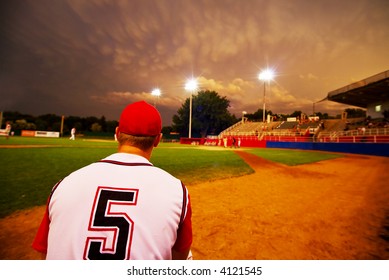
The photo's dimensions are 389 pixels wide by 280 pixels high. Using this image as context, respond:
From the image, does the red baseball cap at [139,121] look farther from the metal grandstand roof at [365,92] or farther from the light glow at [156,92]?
the light glow at [156,92]

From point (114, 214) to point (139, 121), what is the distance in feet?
2.25

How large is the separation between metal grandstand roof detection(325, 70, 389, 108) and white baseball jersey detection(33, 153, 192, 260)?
93.6 ft

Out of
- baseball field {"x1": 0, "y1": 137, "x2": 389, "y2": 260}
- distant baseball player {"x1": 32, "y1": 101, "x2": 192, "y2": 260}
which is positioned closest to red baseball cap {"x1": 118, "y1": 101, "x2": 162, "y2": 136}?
distant baseball player {"x1": 32, "y1": 101, "x2": 192, "y2": 260}

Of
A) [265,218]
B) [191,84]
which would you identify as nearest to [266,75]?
[191,84]

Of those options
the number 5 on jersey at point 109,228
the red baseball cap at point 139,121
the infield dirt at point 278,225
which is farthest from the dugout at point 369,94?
the number 5 on jersey at point 109,228

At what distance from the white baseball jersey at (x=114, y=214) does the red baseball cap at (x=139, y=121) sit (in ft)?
1.18

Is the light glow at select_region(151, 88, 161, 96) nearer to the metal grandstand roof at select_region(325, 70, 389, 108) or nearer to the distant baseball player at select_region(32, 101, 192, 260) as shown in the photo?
the metal grandstand roof at select_region(325, 70, 389, 108)

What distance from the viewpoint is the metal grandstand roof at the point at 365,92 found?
2128 cm

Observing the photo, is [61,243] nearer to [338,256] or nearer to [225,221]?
[225,221]

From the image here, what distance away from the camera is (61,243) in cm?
98

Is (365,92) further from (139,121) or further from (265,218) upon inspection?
(139,121)

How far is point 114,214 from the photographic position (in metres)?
0.98

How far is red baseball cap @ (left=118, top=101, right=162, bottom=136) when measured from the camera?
4.57ft
